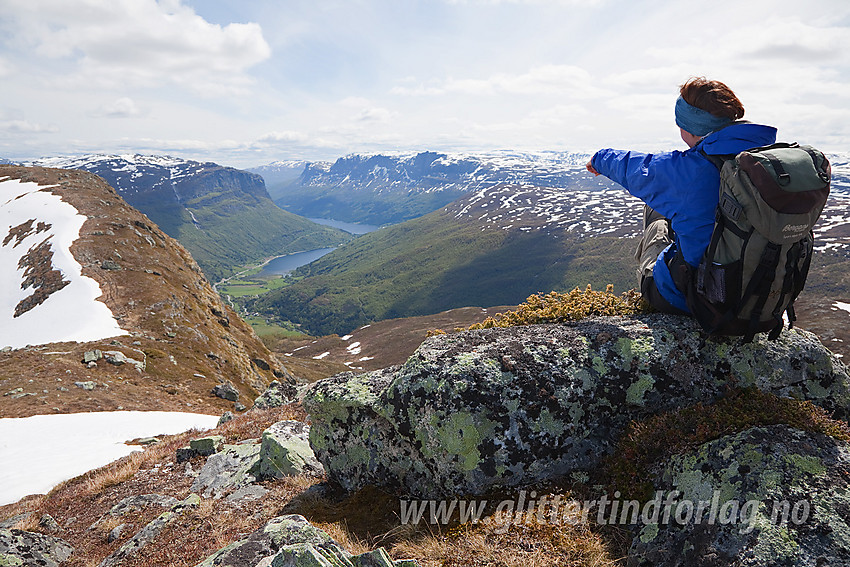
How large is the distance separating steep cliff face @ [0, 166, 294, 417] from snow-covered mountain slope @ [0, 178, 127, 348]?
28cm

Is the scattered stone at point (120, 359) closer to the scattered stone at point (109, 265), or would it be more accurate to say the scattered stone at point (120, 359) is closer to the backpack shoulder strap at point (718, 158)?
the scattered stone at point (109, 265)

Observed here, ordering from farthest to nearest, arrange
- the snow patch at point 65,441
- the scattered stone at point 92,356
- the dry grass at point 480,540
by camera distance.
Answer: the scattered stone at point 92,356 → the snow patch at point 65,441 → the dry grass at point 480,540

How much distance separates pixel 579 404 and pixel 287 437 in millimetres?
7535

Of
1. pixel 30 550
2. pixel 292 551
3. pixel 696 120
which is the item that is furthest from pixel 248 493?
pixel 696 120

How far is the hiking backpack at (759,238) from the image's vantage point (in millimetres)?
4902

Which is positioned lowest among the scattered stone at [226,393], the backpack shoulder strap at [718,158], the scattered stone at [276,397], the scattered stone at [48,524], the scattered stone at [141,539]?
the scattered stone at [226,393]

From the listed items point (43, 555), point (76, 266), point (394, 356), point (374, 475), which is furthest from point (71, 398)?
point (394, 356)

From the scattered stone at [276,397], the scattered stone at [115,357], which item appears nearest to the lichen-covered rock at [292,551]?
the scattered stone at [276,397]

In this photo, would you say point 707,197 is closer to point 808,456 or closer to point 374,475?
point 808,456

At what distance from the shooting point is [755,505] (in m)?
4.51

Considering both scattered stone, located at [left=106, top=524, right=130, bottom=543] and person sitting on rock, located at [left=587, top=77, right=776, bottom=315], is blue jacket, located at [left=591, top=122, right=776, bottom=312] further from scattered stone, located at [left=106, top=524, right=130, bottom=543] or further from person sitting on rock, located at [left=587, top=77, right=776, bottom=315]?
scattered stone, located at [left=106, top=524, right=130, bottom=543]

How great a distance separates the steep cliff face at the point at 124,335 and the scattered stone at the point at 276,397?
12618mm

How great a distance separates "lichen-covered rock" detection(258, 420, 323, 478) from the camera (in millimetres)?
9391

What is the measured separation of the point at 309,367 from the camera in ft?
359
